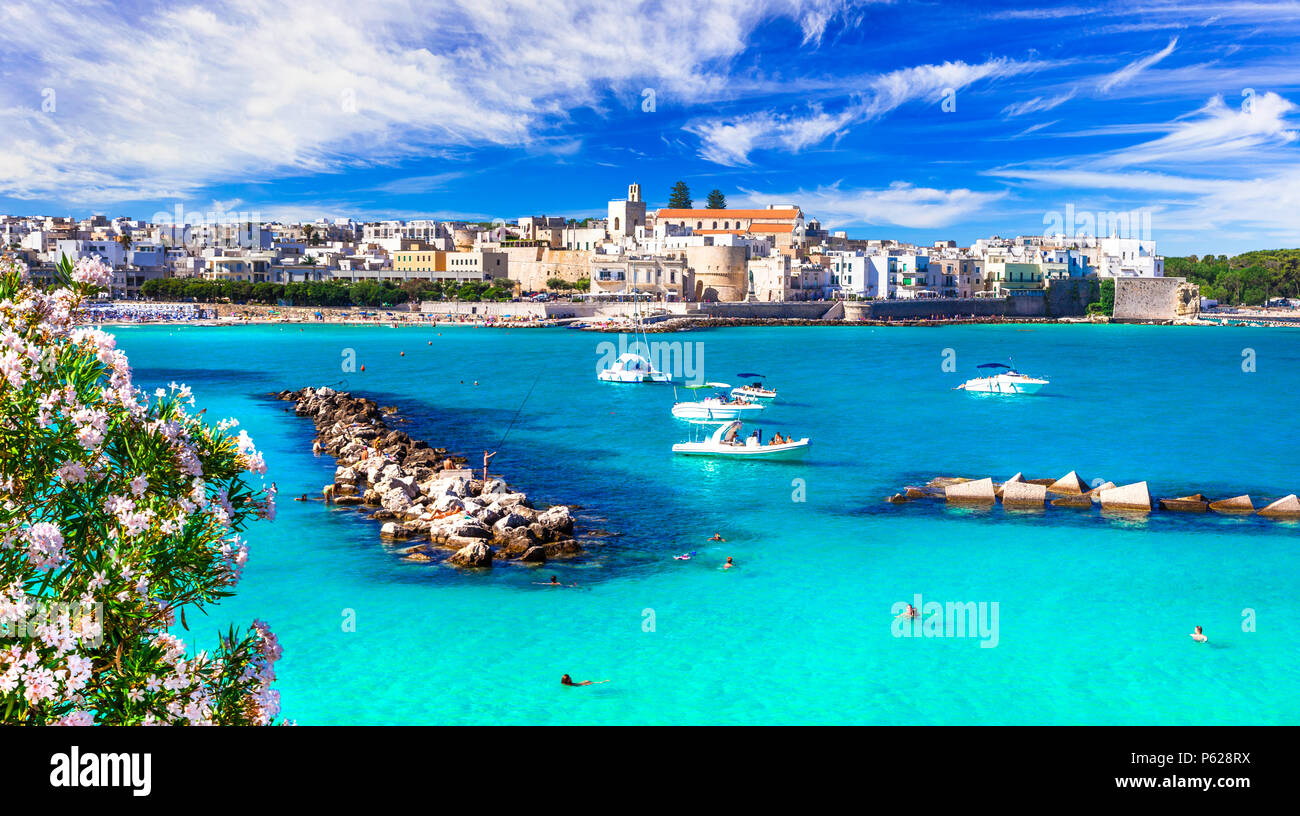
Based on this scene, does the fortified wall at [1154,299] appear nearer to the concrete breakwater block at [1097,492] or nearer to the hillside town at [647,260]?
the hillside town at [647,260]

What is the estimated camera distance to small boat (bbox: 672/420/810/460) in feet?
82.4

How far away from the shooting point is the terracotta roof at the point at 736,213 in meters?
116

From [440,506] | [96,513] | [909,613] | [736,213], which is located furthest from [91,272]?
[736,213]

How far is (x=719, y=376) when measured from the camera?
4856 centimetres

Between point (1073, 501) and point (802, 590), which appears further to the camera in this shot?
point (1073, 501)

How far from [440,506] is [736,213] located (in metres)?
103

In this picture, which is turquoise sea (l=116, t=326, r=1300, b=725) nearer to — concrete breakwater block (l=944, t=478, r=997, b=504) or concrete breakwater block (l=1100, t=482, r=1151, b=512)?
concrete breakwater block (l=944, t=478, r=997, b=504)

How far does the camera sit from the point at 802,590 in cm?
1435

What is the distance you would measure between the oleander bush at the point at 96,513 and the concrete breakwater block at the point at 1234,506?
20.0 meters

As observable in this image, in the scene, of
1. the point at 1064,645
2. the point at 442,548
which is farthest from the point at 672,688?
the point at 442,548

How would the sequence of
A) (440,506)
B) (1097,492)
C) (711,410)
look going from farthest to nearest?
(711,410) < (1097,492) < (440,506)

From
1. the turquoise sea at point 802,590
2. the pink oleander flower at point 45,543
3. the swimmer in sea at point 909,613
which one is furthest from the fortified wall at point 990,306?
the pink oleander flower at point 45,543

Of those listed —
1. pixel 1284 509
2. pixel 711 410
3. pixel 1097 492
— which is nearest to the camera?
pixel 1284 509

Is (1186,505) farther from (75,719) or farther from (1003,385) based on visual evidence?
(1003,385)
